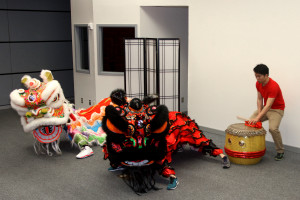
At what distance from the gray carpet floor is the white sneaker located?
0.25ft

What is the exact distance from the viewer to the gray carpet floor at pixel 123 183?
377 cm

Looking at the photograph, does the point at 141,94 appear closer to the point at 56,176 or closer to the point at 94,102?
the point at 94,102

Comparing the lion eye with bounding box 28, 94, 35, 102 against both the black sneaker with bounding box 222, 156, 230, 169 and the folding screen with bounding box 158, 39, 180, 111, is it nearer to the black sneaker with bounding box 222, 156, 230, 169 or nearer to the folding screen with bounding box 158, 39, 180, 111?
the folding screen with bounding box 158, 39, 180, 111

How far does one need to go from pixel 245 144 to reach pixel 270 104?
→ 0.59m

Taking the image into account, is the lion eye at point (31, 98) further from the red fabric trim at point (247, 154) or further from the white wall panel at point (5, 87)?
the white wall panel at point (5, 87)

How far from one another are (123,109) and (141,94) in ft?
8.53

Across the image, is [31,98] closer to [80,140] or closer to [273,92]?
[80,140]

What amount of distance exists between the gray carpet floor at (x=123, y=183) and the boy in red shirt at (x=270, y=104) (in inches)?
12.6

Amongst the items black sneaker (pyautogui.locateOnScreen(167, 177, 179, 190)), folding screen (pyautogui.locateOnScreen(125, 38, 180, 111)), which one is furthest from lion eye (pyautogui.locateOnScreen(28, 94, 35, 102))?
folding screen (pyautogui.locateOnScreen(125, 38, 180, 111))

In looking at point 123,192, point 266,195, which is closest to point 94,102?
point 123,192

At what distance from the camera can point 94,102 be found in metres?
7.03

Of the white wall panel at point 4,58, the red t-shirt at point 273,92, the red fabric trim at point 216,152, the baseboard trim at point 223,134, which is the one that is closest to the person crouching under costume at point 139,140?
the red fabric trim at point 216,152

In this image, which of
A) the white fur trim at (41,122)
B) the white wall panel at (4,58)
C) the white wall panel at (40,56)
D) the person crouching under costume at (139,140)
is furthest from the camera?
the white wall panel at (40,56)

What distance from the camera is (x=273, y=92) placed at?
4453 millimetres
